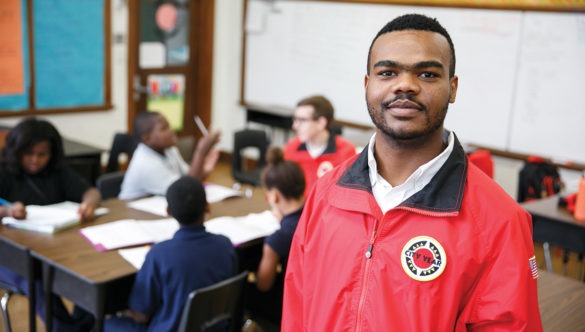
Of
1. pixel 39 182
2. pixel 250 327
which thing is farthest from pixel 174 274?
pixel 250 327

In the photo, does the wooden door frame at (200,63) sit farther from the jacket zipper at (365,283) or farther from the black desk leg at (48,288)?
the jacket zipper at (365,283)

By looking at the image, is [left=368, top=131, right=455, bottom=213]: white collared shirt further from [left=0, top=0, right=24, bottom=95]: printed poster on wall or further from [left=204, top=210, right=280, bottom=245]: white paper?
[left=0, top=0, right=24, bottom=95]: printed poster on wall

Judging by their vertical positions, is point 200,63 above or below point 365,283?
above

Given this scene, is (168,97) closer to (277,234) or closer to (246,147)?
(246,147)

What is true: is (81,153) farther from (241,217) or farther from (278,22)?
(278,22)

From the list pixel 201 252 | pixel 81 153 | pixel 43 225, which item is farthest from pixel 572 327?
pixel 81 153

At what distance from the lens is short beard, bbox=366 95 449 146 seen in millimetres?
1148

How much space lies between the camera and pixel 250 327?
339 centimetres

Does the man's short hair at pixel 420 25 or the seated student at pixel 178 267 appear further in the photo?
the seated student at pixel 178 267

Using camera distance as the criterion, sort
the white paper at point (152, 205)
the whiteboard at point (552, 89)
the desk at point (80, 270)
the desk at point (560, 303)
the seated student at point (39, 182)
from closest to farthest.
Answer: the desk at point (560, 303) < the desk at point (80, 270) < the seated student at point (39, 182) < the white paper at point (152, 205) < the whiteboard at point (552, 89)

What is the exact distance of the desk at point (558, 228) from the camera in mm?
3169

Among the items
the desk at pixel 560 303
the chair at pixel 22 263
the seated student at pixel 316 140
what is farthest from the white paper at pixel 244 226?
the desk at pixel 560 303

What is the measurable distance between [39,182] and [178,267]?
1.13m

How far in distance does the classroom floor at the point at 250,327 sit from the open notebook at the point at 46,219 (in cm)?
65
